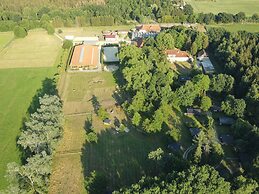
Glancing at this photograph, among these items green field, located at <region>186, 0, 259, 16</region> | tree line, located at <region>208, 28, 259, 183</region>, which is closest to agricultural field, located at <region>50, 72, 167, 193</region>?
tree line, located at <region>208, 28, 259, 183</region>

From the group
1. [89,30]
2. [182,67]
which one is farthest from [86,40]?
[182,67]

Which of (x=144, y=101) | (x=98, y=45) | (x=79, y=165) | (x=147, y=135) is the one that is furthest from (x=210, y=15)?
(x=79, y=165)

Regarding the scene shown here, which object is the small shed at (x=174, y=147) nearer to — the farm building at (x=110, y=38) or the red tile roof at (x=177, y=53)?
the red tile roof at (x=177, y=53)

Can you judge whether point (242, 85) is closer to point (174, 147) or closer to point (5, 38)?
point (174, 147)

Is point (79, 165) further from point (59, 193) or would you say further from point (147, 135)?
point (147, 135)

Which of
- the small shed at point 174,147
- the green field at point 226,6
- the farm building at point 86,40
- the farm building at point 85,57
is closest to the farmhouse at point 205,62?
the farm building at point 85,57

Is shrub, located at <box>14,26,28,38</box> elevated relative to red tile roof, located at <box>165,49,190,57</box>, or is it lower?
elevated

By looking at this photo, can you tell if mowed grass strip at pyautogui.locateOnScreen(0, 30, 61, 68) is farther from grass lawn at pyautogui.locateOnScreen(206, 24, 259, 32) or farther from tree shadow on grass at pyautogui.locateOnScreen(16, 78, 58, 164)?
grass lawn at pyautogui.locateOnScreen(206, 24, 259, 32)

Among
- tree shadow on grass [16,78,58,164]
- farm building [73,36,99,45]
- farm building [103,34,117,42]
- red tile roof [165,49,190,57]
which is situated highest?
farm building [103,34,117,42]
